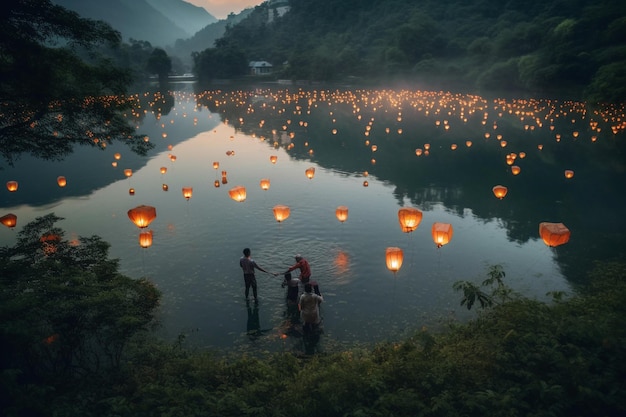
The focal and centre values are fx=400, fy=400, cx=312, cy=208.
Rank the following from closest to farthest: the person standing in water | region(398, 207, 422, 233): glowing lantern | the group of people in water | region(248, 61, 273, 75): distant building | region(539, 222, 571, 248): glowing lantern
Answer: the group of people in water
the person standing in water
region(539, 222, 571, 248): glowing lantern
region(398, 207, 422, 233): glowing lantern
region(248, 61, 273, 75): distant building

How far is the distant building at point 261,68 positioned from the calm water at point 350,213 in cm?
9781

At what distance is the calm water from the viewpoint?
13.8 m

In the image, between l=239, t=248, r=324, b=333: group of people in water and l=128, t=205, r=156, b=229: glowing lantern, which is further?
l=128, t=205, r=156, b=229: glowing lantern

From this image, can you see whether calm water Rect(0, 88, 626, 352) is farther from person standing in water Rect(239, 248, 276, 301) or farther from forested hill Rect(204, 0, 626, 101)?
forested hill Rect(204, 0, 626, 101)

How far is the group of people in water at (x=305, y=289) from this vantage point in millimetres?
11562

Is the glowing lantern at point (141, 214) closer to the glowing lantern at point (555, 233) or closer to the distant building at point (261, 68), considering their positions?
the glowing lantern at point (555, 233)

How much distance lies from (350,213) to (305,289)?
38.9ft

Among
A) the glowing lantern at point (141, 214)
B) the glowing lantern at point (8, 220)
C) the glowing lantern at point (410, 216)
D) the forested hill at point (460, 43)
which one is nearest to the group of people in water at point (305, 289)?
the glowing lantern at point (410, 216)

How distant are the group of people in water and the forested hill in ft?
136

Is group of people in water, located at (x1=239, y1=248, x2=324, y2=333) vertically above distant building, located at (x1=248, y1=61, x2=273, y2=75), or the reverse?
distant building, located at (x1=248, y1=61, x2=273, y2=75)

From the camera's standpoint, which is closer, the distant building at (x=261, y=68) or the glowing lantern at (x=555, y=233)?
the glowing lantern at (x=555, y=233)

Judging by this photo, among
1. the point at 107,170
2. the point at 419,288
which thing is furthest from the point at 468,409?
the point at 107,170

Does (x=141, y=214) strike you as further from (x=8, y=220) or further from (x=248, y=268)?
(x=8, y=220)

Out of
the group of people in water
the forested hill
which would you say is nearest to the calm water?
the group of people in water
